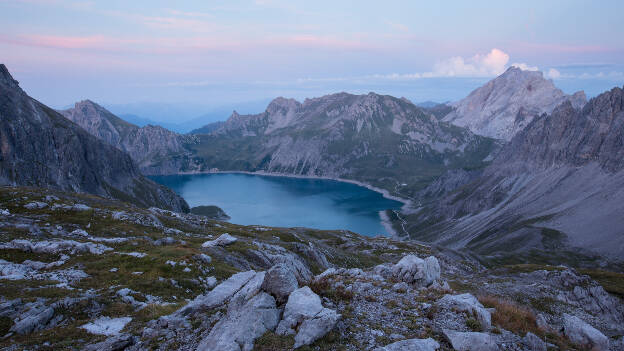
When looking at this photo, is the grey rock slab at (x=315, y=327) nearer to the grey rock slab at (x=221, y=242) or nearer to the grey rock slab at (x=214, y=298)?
the grey rock slab at (x=214, y=298)

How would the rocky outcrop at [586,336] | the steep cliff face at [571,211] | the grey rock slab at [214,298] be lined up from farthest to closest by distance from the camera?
1. the steep cliff face at [571,211]
2. the grey rock slab at [214,298]
3. the rocky outcrop at [586,336]

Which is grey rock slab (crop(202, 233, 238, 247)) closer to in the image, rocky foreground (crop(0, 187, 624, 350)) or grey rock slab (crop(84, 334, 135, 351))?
rocky foreground (crop(0, 187, 624, 350))

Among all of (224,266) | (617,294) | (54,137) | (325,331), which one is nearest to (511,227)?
(617,294)

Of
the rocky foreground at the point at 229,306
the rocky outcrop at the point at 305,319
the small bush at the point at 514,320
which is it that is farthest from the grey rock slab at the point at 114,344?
the small bush at the point at 514,320

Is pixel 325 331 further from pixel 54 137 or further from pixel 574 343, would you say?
pixel 54 137

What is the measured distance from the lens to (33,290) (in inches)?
930

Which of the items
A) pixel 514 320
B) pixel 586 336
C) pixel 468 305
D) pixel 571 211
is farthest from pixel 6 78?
pixel 571 211

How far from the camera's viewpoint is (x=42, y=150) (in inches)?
5709

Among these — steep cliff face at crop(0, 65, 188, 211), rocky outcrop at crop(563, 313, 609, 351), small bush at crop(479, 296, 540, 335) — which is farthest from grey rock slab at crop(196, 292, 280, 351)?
steep cliff face at crop(0, 65, 188, 211)

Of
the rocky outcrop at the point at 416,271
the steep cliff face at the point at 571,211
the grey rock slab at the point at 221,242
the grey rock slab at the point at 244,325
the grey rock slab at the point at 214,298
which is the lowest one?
the steep cliff face at the point at 571,211

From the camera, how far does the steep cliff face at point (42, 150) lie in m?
129

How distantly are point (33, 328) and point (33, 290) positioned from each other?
5.35 metres

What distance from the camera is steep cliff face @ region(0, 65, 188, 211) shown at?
129 metres

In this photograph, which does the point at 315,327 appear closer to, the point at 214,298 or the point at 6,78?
the point at 214,298
